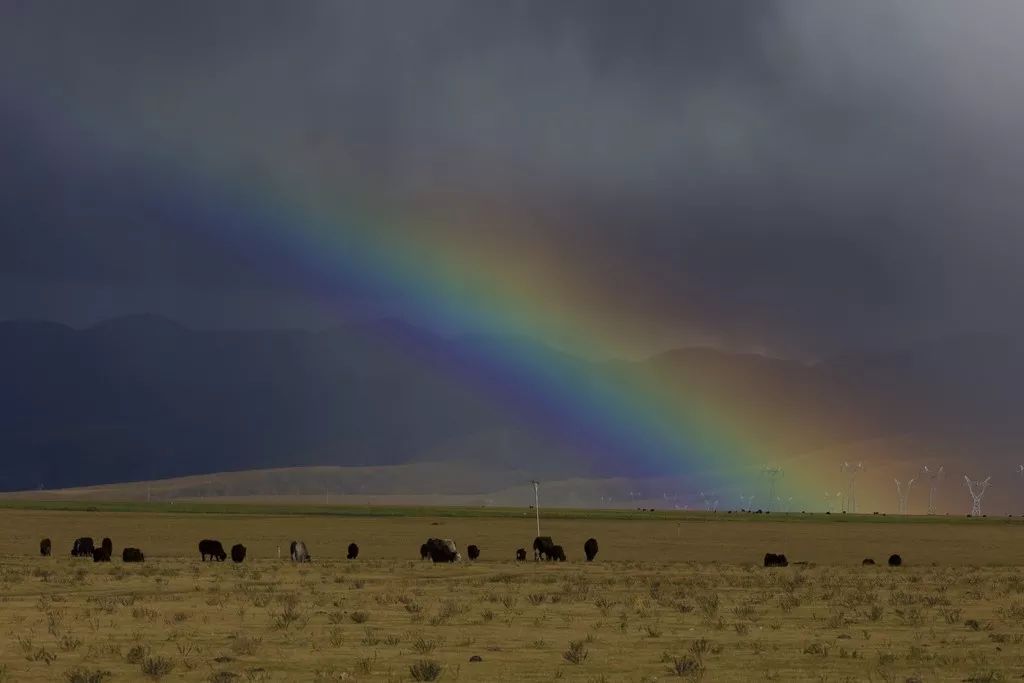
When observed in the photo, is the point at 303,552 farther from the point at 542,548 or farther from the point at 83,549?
the point at 542,548

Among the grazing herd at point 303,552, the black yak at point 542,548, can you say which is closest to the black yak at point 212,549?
the grazing herd at point 303,552

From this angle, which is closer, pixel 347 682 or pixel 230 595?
pixel 347 682

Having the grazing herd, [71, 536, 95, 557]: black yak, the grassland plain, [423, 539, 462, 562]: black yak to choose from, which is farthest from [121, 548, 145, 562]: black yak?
[423, 539, 462, 562]: black yak

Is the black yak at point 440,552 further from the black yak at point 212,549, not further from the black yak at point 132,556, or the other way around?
the black yak at point 132,556

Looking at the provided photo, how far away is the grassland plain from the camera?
71.4 feet

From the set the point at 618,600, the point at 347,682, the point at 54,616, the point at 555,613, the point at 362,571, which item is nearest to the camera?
the point at 347,682

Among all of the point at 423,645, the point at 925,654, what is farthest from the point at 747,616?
the point at 423,645

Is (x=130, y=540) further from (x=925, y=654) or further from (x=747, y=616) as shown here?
(x=925, y=654)

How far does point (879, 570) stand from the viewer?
62.6 meters

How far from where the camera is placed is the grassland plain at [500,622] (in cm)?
2177

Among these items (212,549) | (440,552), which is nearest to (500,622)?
(440,552)

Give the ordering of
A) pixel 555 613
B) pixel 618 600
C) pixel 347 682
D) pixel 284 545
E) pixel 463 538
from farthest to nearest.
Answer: pixel 463 538, pixel 284 545, pixel 618 600, pixel 555 613, pixel 347 682

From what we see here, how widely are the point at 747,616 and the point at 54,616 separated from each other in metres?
17.1

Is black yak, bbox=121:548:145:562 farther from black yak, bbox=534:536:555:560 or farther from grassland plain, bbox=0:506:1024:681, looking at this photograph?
black yak, bbox=534:536:555:560
